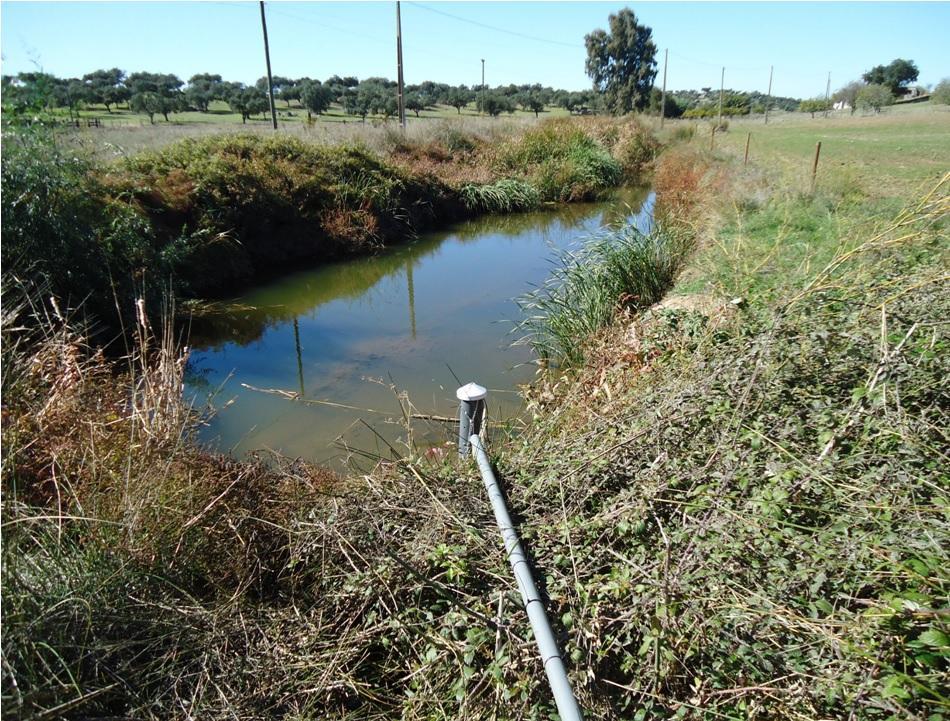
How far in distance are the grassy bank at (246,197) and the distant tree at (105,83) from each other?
26.5 metres

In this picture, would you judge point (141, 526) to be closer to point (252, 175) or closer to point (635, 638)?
point (635, 638)

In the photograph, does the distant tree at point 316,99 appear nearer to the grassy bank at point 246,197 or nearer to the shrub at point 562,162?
the grassy bank at point 246,197

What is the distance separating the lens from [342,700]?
2275 millimetres

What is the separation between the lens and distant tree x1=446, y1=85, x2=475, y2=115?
57.6 meters

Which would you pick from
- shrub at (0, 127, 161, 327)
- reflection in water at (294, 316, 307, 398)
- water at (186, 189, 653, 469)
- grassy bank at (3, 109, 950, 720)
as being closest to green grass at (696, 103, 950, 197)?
grassy bank at (3, 109, 950, 720)

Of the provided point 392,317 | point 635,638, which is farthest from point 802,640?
point 392,317

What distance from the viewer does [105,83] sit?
36.9 metres

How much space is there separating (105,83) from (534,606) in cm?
4508

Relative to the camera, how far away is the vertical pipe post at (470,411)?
3402mm

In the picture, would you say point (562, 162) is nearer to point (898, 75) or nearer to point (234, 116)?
point (234, 116)

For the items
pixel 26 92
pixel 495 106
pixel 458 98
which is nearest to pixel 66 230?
pixel 26 92

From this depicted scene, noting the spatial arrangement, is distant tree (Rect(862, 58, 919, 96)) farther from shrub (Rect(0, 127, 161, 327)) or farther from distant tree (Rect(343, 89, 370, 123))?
shrub (Rect(0, 127, 161, 327))

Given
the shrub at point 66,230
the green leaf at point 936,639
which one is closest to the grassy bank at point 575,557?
the green leaf at point 936,639

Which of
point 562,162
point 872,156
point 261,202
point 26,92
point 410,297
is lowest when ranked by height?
point 410,297
